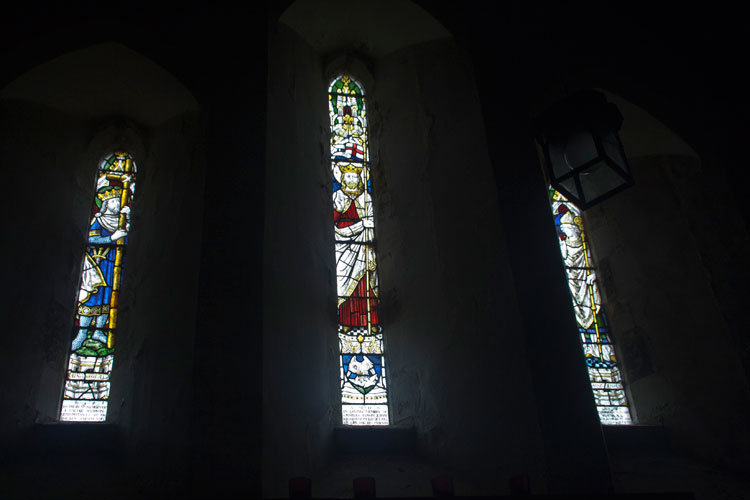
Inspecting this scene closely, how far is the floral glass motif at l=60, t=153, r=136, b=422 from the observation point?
12.9 feet

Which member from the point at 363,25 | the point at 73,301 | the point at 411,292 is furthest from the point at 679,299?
the point at 73,301

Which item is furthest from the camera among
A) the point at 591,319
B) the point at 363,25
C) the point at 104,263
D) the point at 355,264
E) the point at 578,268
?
the point at 363,25

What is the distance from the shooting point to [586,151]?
304 centimetres

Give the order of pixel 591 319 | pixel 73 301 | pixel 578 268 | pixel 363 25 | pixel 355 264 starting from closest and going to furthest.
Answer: pixel 73 301 → pixel 355 264 → pixel 591 319 → pixel 578 268 → pixel 363 25

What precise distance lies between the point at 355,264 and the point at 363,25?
6.32 feet

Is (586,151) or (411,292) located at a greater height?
(586,151)

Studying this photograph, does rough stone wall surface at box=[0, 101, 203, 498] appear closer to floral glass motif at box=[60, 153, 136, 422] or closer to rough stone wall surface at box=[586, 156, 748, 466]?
floral glass motif at box=[60, 153, 136, 422]

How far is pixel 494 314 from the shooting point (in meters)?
3.67

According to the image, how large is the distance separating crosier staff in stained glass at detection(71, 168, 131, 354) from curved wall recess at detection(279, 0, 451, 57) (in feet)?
5.55

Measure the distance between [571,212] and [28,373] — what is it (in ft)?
13.0

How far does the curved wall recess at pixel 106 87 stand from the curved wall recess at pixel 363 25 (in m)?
1.13

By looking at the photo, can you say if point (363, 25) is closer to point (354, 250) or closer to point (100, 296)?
point (354, 250)

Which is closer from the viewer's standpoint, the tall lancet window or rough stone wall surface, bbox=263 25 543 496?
rough stone wall surface, bbox=263 25 543 496

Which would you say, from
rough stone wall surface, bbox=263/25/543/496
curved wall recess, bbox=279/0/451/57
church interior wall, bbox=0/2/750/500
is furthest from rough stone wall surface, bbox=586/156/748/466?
curved wall recess, bbox=279/0/451/57
